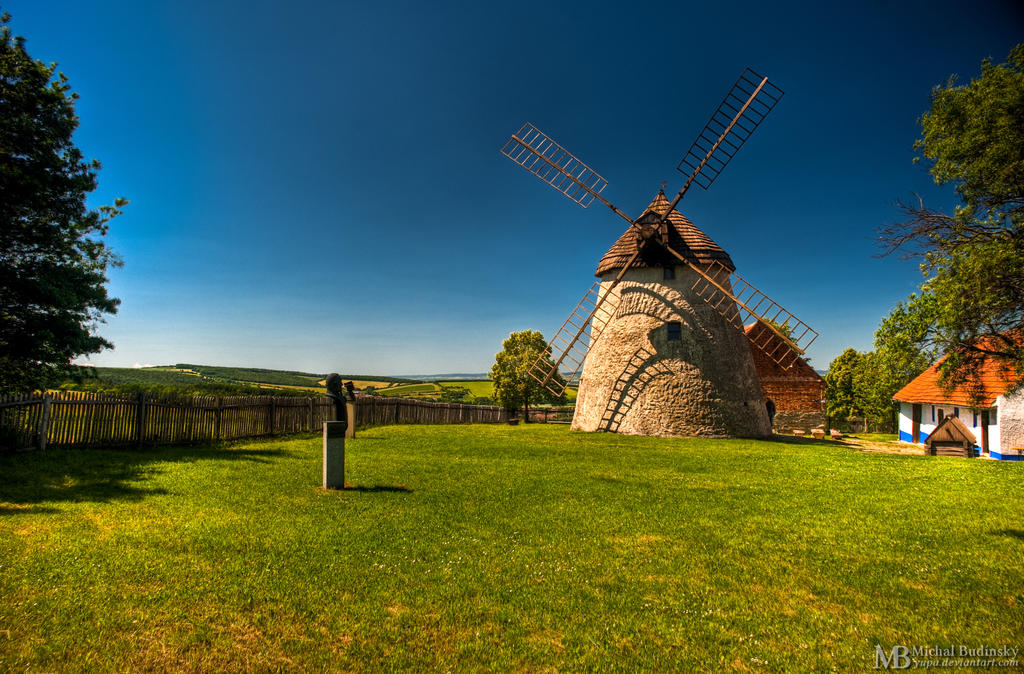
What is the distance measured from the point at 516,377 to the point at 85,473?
25.5 meters

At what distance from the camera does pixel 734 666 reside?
3.64 metres

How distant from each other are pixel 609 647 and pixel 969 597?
404cm

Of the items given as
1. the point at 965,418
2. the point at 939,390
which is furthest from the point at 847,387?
the point at 939,390

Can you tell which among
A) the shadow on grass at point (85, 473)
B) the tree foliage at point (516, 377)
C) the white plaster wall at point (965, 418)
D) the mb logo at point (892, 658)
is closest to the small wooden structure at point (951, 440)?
the white plaster wall at point (965, 418)

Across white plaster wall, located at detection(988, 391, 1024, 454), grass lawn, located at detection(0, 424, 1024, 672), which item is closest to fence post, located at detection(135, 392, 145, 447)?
grass lawn, located at detection(0, 424, 1024, 672)

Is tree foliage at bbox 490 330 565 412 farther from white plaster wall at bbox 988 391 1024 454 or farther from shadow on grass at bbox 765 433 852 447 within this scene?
white plaster wall at bbox 988 391 1024 454

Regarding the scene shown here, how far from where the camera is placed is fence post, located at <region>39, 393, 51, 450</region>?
34.4ft

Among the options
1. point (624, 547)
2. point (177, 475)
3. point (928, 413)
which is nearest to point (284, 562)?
point (624, 547)

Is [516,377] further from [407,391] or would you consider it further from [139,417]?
[139,417]

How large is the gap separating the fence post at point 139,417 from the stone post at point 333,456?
24.0 ft

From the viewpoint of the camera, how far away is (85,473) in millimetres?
8922

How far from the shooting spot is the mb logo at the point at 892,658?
366 centimetres

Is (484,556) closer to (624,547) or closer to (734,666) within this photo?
(624,547)

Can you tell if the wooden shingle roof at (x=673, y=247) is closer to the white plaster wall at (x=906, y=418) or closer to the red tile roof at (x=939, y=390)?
the red tile roof at (x=939, y=390)
